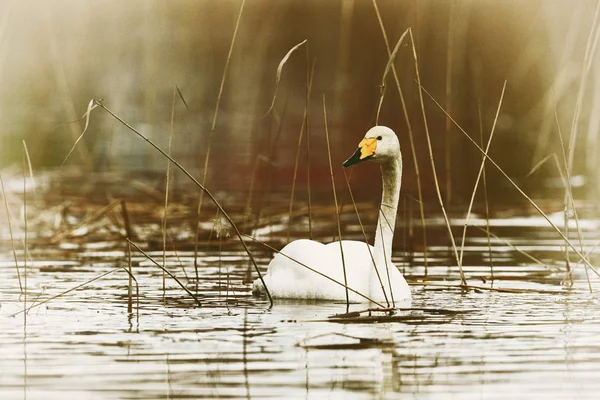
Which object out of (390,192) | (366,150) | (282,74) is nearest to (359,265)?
(390,192)

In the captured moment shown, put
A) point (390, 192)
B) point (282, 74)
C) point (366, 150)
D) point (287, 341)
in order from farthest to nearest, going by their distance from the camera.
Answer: point (282, 74) < point (390, 192) < point (366, 150) < point (287, 341)

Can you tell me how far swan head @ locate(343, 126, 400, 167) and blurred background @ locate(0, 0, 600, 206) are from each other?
1105cm

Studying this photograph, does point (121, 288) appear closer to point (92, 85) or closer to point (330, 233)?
point (330, 233)

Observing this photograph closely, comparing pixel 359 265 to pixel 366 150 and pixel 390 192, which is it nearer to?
pixel 390 192

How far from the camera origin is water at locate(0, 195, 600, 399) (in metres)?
5.84

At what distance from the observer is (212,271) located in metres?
10.1

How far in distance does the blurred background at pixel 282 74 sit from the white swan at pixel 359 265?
10.9 meters

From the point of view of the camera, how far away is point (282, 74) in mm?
23422

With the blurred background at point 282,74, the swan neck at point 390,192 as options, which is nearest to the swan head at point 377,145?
the swan neck at point 390,192

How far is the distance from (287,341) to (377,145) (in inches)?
86.6

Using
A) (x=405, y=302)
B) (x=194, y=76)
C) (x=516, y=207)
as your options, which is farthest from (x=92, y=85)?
(x=405, y=302)

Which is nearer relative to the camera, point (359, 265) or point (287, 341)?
point (287, 341)

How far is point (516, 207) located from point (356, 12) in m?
11.1

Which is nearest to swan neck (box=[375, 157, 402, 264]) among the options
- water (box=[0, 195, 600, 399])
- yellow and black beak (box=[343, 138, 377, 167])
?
yellow and black beak (box=[343, 138, 377, 167])
